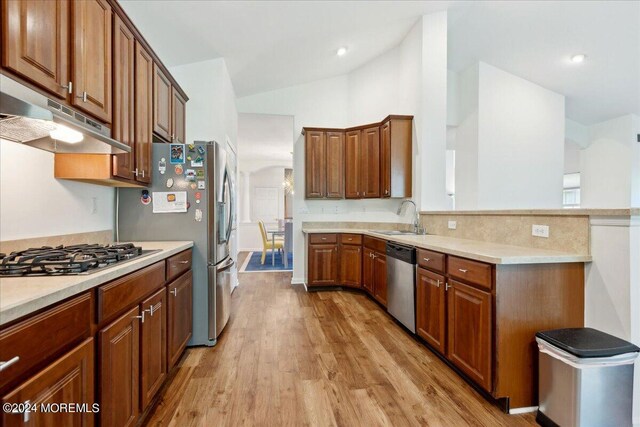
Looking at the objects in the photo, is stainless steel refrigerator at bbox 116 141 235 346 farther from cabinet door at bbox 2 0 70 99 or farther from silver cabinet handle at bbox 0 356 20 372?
silver cabinet handle at bbox 0 356 20 372

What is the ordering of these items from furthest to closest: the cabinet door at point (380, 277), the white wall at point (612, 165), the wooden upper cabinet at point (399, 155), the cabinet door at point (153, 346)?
the white wall at point (612, 165), the wooden upper cabinet at point (399, 155), the cabinet door at point (380, 277), the cabinet door at point (153, 346)

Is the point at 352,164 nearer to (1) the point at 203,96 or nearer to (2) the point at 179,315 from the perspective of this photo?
(1) the point at 203,96

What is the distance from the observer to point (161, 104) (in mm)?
2611

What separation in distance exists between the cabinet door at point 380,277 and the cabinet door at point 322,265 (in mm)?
771

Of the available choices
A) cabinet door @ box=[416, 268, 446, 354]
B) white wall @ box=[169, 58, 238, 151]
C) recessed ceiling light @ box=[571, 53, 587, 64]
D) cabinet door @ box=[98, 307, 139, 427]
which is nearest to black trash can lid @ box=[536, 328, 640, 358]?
cabinet door @ box=[416, 268, 446, 354]

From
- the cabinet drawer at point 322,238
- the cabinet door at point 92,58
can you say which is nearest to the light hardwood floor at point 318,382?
the cabinet drawer at point 322,238

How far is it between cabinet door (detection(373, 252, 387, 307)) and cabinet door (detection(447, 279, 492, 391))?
4.21 feet

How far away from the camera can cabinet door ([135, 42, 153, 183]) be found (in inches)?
85.3

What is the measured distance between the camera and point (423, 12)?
3553 mm

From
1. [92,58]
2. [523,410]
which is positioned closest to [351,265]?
[523,410]

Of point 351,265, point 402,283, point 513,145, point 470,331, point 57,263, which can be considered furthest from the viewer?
point 513,145

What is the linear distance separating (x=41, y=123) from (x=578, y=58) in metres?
5.87

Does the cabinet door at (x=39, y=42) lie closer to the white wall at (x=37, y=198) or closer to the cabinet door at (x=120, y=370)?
the white wall at (x=37, y=198)

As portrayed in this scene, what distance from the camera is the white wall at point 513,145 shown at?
15.0 ft
